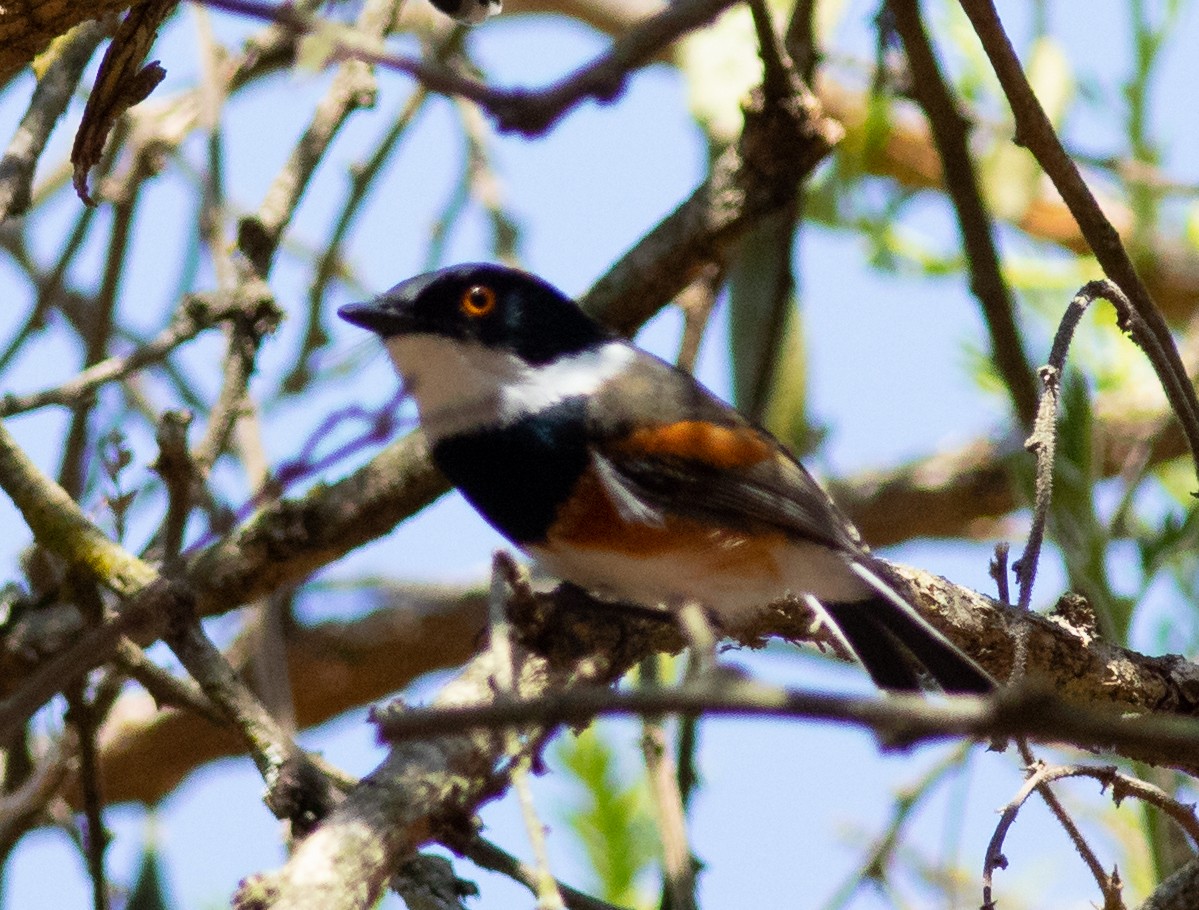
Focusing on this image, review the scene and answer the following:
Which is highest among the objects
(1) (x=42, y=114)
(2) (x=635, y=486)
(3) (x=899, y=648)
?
(1) (x=42, y=114)

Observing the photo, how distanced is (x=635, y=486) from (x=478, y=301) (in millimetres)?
673

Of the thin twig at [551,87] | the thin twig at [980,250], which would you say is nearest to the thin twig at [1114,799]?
the thin twig at [551,87]

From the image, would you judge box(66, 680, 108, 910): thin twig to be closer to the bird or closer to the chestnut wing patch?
the bird

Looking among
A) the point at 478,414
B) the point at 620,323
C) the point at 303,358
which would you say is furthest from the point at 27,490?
the point at 620,323

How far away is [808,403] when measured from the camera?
18.2ft

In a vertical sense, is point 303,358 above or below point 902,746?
above

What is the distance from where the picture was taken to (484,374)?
12.3ft

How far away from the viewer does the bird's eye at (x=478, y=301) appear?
12.4 ft

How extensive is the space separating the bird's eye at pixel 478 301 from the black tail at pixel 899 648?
1.07 meters

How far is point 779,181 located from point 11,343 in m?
2.14

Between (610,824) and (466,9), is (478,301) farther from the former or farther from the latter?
(610,824)

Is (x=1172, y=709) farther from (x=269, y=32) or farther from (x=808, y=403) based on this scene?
(x=269, y=32)

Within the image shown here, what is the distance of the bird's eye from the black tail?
1.07 m

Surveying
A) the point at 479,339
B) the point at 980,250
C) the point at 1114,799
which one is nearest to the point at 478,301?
the point at 479,339
